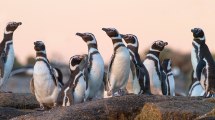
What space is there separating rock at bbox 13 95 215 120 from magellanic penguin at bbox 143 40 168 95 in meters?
3.44

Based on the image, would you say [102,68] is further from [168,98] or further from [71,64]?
[168,98]

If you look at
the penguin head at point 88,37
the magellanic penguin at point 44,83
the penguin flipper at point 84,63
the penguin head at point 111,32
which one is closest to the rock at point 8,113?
the magellanic penguin at point 44,83

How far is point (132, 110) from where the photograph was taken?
10.2 m

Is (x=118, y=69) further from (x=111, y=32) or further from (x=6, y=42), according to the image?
(x=6, y=42)

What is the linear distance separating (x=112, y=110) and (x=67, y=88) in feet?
6.44

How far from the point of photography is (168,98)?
1082cm

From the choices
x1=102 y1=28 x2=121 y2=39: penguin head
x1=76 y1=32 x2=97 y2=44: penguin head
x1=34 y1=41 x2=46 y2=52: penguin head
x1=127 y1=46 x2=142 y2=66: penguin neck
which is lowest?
x1=127 y1=46 x2=142 y2=66: penguin neck

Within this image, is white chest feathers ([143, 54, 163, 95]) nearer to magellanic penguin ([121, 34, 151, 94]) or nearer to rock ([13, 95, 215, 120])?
magellanic penguin ([121, 34, 151, 94])

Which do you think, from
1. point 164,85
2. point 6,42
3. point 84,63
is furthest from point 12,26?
point 164,85

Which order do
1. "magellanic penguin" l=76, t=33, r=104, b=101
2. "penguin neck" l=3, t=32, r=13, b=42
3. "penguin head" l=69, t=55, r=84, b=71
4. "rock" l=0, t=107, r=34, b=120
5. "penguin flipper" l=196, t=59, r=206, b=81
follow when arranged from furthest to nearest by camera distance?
"penguin neck" l=3, t=32, r=13, b=42 → "penguin flipper" l=196, t=59, r=206, b=81 → "magellanic penguin" l=76, t=33, r=104, b=101 → "penguin head" l=69, t=55, r=84, b=71 → "rock" l=0, t=107, r=34, b=120

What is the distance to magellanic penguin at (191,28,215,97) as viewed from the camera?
1335 cm

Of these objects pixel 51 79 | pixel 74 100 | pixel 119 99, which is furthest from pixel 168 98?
pixel 51 79

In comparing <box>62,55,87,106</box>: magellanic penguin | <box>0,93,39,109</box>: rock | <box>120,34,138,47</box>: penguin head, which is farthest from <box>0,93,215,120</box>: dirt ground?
<box>120,34,138,47</box>: penguin head

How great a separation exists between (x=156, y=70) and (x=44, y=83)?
2.37 metres
